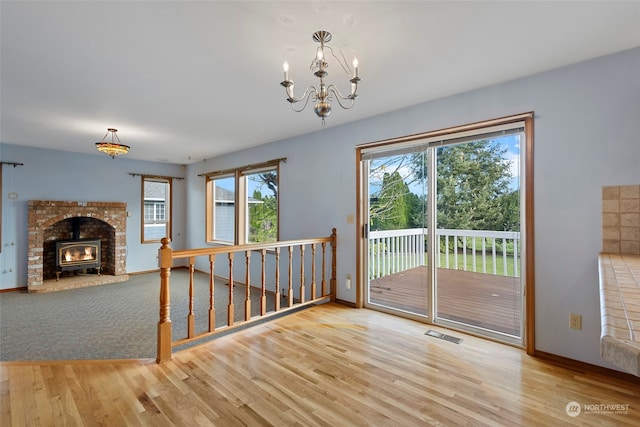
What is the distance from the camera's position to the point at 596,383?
2068 millimetres

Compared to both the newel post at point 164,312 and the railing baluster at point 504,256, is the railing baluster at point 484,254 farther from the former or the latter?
the newel post at point 164,312

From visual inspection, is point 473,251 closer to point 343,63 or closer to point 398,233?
point 398,233

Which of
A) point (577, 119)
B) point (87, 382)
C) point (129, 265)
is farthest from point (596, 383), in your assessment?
point (129, 265)

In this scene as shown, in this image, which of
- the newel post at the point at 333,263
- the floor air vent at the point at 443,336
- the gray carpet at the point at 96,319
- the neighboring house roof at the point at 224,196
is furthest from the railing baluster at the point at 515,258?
the neighboring house roof at the point at 224,196

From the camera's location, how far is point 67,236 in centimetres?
570

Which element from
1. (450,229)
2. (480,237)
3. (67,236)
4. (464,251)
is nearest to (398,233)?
(450,229)

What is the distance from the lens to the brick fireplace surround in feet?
16.4

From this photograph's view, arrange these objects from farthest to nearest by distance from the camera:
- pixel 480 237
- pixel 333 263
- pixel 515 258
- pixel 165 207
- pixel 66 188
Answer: pixel 165 207
pixel 66 188
pixel 333 263
pixel 480 237
pixel 515 258

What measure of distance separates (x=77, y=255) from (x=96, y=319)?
282 centimetres

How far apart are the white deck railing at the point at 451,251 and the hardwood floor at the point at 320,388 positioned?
29.4 inches

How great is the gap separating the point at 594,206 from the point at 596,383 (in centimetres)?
126

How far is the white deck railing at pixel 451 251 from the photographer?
9.27 feet

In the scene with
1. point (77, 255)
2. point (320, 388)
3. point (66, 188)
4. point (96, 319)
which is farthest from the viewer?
point (77, 255)

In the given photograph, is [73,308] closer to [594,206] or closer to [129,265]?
[129,265]
